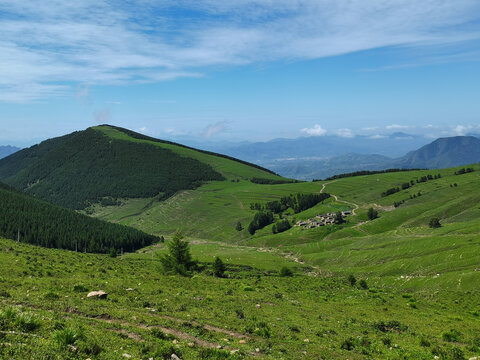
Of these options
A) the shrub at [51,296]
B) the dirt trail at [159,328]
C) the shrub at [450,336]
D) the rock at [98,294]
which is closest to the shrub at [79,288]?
the rock at [98,294]

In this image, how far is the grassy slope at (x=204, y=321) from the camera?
14.8m

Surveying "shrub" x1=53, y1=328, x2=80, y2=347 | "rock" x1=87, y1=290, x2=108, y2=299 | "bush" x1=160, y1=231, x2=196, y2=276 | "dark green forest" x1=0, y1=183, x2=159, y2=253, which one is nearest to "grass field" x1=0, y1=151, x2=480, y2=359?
"shrub" x1=53, y1=328, x2=80, y2=347

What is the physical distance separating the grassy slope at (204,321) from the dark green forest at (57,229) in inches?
4346

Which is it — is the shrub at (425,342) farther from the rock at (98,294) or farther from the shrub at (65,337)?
the rock at (98,294)

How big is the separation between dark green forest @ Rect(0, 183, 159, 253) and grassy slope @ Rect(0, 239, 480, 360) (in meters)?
110

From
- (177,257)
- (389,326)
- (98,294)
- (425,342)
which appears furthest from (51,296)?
(177,257)

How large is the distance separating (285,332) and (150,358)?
38.0 feet

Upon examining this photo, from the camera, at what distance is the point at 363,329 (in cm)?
2594

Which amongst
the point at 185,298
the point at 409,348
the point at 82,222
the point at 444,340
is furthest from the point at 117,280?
the point at 82,222

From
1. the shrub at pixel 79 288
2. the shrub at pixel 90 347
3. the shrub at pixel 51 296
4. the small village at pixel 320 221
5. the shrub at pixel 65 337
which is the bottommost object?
the small village at pixel 320 221

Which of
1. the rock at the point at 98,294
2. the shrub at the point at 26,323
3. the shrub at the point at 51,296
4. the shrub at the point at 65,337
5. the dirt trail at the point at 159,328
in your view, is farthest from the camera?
the rock at the point at 98,294

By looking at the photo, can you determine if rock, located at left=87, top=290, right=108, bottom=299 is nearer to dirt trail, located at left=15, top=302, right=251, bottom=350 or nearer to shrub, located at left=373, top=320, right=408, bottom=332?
dirt trail, located at left=15, top=302, right=251, bottom=350

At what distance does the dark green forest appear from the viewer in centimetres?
13512

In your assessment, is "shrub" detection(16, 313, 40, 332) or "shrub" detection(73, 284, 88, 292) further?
"shrub" detection(73, 284, 88, 292)
